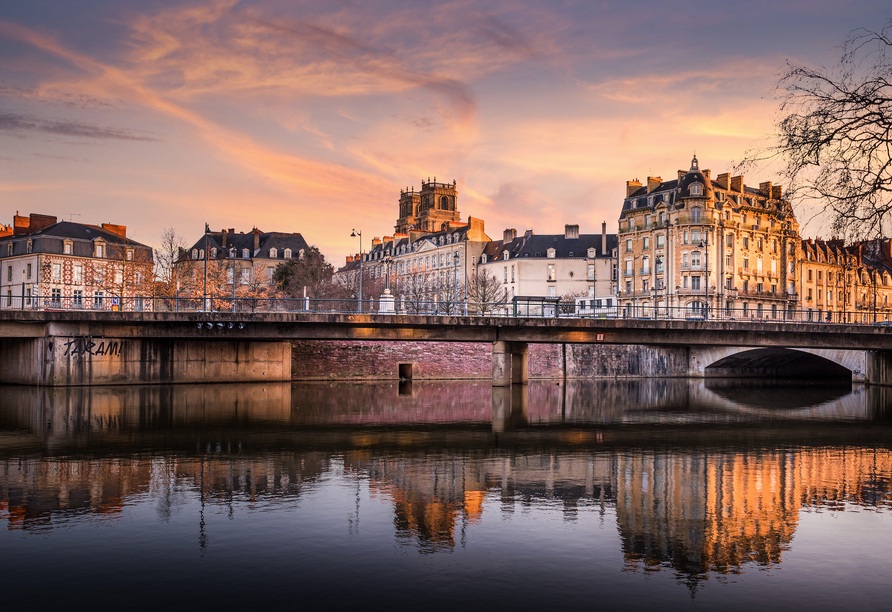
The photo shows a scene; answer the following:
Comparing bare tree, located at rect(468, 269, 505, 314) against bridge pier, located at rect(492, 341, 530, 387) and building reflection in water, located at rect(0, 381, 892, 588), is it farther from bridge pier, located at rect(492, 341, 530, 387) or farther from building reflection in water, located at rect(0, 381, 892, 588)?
building reflection in water, located at rect(0, 381, 892, 588)

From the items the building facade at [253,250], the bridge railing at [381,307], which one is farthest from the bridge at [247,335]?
Answer: the building facade at [253,250]

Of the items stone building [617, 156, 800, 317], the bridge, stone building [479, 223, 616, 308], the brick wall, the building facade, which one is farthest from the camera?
the building facade

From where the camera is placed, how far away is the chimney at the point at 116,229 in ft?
370

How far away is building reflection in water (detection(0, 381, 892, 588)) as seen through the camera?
15833mm

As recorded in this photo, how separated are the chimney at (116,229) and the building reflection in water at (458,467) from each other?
74.4 metres

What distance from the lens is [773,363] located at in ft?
281

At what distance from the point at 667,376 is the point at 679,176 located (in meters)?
37.3

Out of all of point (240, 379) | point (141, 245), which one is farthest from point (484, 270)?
point (240, 379)

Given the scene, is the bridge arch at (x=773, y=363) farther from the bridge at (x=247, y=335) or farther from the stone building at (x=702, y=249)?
the bridge at (x=247, y=335)

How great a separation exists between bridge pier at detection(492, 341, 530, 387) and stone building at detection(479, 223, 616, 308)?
216 ft

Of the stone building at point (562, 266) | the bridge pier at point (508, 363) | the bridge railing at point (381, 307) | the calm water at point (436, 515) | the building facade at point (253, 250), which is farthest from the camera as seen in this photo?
the building facade at point (253, 250)

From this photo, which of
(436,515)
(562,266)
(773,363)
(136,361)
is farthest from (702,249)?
(436,515)

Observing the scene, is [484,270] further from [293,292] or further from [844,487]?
[844,487]

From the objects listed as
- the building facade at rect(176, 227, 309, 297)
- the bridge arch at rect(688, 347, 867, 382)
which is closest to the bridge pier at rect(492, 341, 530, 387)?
the bridge arch at rect(688, 347, 867, 382)
